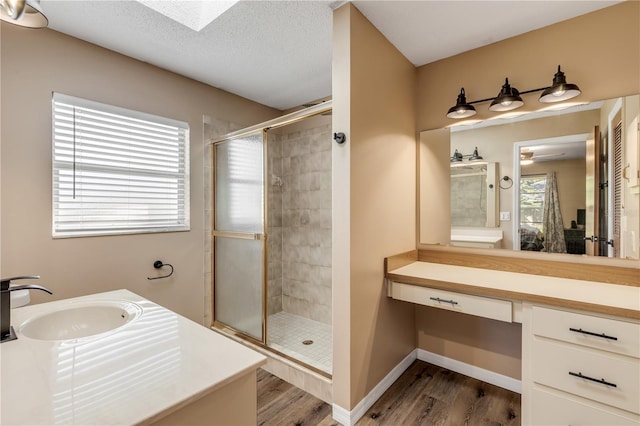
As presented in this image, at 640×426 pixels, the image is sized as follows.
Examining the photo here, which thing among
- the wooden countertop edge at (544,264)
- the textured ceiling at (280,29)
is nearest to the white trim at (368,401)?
the wooden countertop edge at (544,264)

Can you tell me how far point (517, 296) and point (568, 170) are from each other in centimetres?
97

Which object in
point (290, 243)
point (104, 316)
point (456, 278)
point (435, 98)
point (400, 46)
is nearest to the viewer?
point (104, 316)

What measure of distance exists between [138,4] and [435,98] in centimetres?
211

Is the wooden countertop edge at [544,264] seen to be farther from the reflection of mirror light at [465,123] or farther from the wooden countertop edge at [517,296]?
the reflection of mirror light at [465,123]

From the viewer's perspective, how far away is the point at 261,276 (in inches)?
104

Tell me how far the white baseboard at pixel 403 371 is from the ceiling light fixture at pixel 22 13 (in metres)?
2.37

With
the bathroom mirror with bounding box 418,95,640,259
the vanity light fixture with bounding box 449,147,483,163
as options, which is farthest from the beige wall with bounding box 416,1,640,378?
the vanity light fixture with bounding box 449,147,483,163

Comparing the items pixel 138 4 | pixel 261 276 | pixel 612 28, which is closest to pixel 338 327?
pixel 261 276

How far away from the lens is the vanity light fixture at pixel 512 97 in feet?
5.85

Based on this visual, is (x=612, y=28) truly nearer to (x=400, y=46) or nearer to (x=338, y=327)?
(x=400, y=46)

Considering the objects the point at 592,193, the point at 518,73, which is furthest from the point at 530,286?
the point at 518,73

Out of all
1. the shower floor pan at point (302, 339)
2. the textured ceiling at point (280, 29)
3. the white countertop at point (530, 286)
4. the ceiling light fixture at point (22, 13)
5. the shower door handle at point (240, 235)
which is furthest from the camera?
the shower door handle at point (240, 235)

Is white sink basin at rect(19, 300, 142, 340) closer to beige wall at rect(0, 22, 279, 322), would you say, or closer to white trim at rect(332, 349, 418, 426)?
beige wall at rect(0, 22, 279, 322)

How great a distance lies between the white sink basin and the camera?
1.31 m
